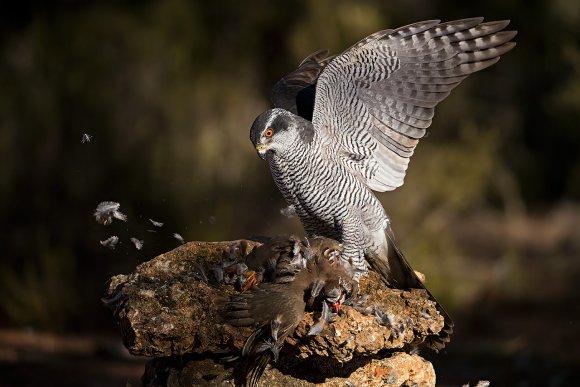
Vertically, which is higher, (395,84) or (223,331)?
(395,84)

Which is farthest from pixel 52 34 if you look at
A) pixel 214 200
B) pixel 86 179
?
pixel 214 200

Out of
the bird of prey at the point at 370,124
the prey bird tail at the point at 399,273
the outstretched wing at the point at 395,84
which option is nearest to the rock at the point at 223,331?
the prey bird tail at the point at 399,273

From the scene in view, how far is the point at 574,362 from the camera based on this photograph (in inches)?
329

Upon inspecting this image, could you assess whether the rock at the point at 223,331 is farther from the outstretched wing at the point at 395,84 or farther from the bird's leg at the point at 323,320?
the outstretched wing at the point at 395,84

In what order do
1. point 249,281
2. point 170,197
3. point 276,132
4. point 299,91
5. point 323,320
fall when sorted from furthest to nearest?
point 170,197
point 299,91
point 276,132
point 249,281
point 323,320

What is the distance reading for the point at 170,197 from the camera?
8961mm

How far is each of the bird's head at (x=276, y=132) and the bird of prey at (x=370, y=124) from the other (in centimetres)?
4

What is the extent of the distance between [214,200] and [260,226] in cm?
58

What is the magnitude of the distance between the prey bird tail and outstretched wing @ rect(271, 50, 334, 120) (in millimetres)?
915

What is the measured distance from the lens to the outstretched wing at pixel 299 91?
5387 mm

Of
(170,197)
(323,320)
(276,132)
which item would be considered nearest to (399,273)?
(323,320)

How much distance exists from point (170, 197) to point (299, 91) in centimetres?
373

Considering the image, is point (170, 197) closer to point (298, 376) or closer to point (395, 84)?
point (395, 84)

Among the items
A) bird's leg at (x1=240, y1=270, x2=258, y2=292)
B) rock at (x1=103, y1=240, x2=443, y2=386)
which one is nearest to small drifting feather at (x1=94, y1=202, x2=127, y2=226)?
rock at (x1=103, y1=240, x2=443, y2=386)
